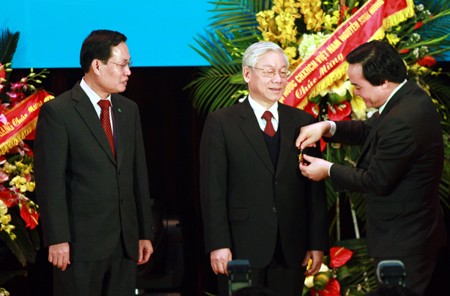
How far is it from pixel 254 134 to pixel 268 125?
9cm

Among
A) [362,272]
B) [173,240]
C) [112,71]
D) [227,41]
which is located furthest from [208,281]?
[112,71]

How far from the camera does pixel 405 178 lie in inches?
158

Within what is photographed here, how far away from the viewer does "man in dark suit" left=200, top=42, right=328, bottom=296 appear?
406 centimetres

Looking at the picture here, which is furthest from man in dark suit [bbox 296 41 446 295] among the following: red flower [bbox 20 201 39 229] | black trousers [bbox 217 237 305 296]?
red flower [bbox 20 201 39 229]

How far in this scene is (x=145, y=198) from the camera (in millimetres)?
4270

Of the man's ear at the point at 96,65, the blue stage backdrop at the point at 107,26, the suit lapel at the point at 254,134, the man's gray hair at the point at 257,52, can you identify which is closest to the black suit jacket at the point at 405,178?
the suit lapel at the point at 254,134

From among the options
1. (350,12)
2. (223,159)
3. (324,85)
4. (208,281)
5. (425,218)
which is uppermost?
(350,12)

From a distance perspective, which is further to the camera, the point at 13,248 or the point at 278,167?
the point at 13,248

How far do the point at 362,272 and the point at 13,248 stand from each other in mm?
1738

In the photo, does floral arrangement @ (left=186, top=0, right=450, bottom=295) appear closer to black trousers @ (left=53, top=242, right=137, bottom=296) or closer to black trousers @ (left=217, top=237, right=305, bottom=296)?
black trousers @ (left=217, top=237, right=305, bottom=296)

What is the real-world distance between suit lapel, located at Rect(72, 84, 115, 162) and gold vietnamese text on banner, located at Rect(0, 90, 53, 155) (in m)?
0.82

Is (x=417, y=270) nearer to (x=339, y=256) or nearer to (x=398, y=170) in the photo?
(x=398, y=170)

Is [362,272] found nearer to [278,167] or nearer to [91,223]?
[278,167]

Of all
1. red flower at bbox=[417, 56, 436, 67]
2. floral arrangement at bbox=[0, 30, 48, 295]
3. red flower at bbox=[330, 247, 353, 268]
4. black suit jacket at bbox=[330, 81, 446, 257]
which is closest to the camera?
black suit jacket at bbox=[330, 81, 446, 257]
